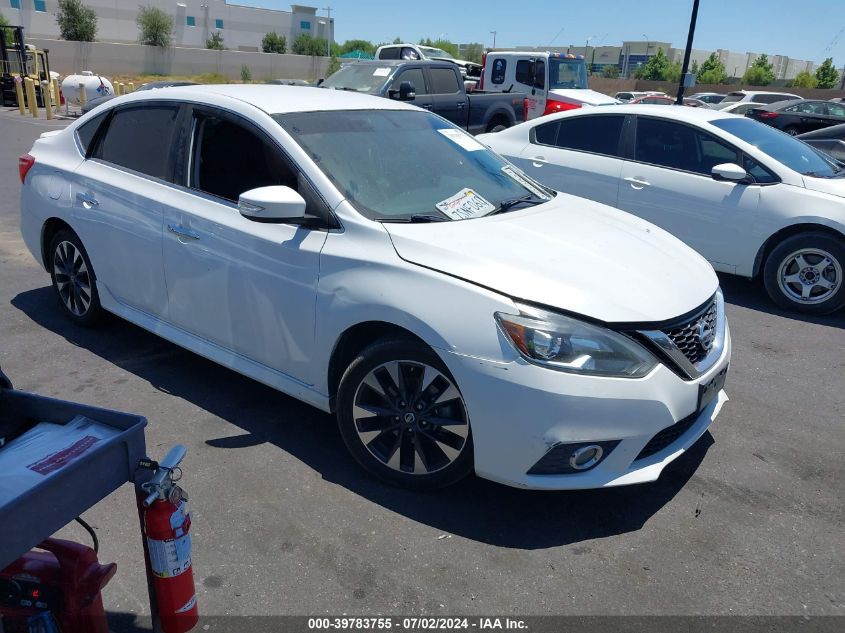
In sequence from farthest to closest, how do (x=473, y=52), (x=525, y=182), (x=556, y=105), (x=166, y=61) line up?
(x=473, y=52)
(x=166, y=61)
(x=556, y=105)
(x=525, y=182)

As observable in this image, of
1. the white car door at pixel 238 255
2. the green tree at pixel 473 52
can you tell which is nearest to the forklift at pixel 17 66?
the white car door at pixel 238 255

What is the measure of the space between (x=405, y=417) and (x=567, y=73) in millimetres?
17268

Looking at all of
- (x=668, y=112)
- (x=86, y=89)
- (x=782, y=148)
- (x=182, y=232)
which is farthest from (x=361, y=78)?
(x=86, y=89)

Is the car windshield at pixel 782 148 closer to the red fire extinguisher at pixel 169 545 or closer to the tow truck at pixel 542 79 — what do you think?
the red fire extinguisher at pixel 169 545

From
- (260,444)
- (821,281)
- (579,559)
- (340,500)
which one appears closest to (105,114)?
(260,444)

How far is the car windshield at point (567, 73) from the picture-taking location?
1830 cm

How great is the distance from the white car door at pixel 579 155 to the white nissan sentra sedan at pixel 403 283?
2.87 metres

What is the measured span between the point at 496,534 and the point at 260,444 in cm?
136

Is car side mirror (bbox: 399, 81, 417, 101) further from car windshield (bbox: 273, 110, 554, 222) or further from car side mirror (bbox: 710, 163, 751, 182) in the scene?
car windshield (bbox: 273, 110, 554, 222)

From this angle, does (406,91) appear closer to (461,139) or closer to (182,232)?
(461,139)

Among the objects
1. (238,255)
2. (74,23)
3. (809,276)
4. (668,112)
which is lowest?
(809,276)

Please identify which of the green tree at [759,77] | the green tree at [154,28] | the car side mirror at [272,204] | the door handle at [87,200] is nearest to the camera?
the car side mirror at [272,204]

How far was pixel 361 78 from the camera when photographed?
1427 centimetres

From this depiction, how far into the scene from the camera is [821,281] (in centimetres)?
620
